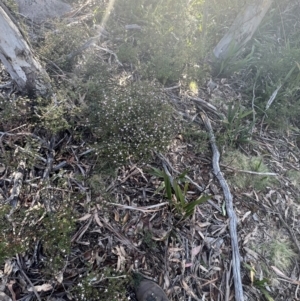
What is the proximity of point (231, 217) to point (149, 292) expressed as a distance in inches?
40.6

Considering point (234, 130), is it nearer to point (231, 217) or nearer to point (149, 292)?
point (231, 217)

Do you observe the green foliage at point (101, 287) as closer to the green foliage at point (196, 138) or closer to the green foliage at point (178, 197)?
the green foliage at point (178, 197)

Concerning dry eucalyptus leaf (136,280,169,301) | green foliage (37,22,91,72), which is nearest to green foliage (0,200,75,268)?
dry eucalyptus leaf (136,280,169,301)

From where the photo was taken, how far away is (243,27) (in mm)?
3902

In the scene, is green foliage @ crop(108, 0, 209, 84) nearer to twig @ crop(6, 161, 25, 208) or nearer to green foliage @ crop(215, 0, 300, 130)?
green foliage @ crop(215, 0, 300, 130)

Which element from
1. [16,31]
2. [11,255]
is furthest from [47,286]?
[16,31]

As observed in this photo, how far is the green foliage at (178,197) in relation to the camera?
2568 mm

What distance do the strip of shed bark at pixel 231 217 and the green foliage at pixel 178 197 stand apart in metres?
0.38

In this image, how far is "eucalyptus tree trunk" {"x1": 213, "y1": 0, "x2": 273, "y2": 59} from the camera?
3.75 m

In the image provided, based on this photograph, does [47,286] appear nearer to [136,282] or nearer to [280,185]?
[136,282]

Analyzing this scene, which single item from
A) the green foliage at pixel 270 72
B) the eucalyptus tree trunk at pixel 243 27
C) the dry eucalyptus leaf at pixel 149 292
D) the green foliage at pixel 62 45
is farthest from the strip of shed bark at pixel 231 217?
the green foliage at pixel 62 45

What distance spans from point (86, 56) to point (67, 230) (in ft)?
6.80

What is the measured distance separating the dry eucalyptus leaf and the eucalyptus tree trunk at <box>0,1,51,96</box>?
6.22ft

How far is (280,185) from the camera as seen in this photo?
11.0 ft
